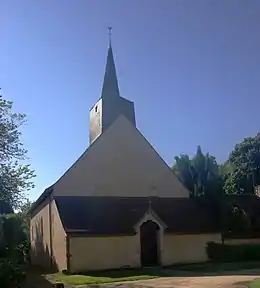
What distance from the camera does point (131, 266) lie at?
A: 28469 millimetres

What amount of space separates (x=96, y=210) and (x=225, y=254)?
8.62 m

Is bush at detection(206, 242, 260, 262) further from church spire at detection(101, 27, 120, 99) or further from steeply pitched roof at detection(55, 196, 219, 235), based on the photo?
church spire at detection(101, 27, 120, 99)

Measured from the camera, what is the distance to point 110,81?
4847 centimetres

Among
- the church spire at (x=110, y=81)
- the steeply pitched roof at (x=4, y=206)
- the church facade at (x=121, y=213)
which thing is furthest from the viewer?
the church spire at (x=110, y=81)

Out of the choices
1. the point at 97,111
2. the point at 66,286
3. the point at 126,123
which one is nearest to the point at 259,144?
the point at 97,111

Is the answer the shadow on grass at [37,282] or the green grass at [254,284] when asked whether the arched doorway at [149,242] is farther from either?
the green grass at [254,284]

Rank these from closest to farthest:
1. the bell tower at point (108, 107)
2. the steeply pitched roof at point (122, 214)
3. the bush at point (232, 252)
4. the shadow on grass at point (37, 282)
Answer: the shadow on grass at point (37, 282) → the steeply pitched roof at point (122, 214) → the bush at point (232, 252) → the bell tower at point (108, 107)

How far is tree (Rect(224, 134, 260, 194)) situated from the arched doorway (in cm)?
2280

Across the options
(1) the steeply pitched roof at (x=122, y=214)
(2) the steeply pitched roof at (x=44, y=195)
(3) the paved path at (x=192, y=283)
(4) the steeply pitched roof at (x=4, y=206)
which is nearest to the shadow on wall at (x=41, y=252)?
(2) the steeply pitched roof at (x=44, y=195)

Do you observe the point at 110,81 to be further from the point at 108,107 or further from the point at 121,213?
the point at 121,213

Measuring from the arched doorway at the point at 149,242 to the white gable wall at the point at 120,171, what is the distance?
325cm

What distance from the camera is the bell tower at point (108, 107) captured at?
43.8 meters

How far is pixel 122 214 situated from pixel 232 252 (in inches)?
288

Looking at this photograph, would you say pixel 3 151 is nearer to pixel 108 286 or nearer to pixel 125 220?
pixel 125 220
